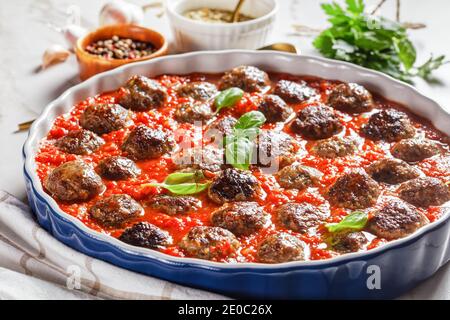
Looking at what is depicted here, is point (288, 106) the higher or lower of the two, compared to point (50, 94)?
higher

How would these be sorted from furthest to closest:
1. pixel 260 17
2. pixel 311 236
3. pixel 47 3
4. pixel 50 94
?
pixel 47 3 → pixel 260 17 → pixel 50 94 → pixel 311 236

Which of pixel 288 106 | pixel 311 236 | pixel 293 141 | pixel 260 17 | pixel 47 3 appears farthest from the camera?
pixel 47 3

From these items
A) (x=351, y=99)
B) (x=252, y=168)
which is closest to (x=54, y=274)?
(x=252, y=168)

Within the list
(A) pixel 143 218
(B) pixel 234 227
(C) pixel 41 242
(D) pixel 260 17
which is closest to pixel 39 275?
(C) pixel 41 242

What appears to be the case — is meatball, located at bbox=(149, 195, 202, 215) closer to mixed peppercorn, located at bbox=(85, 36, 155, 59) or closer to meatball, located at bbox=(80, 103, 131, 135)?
meatball, located at bbox=(80, 103, 131, 135)

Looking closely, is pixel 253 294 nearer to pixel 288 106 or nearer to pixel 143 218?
pixel 143 218
